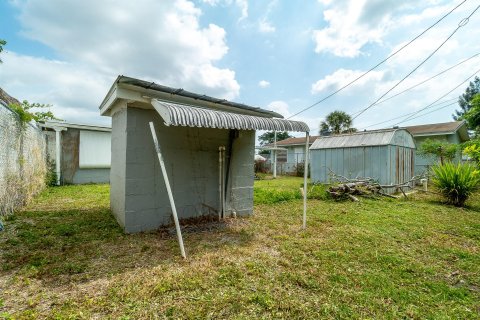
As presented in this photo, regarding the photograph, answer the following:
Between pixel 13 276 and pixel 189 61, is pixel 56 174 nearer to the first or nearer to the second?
pixel 189 61

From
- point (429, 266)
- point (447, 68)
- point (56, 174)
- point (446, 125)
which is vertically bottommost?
point (429, 266)

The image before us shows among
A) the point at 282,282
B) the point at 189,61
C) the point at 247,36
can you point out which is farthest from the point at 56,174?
the point at 282,282

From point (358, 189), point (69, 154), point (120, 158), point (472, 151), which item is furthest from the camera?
point (69, 154)

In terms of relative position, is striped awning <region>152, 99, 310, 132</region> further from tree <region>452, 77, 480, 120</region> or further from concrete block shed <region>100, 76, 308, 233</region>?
tree <region>452, 77, 480, 120</region>

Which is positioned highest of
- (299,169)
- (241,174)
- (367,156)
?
(367,156)

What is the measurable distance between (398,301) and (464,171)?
714 centimetres

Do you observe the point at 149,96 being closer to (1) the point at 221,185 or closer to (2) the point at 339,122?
(1) the point at 221,185

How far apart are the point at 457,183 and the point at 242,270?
306 inches

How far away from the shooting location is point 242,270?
2.63m

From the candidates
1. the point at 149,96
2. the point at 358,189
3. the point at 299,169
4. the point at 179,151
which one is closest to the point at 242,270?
the point at 179,151

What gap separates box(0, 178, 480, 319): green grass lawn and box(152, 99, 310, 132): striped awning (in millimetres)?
1781

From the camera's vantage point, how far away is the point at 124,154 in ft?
12.8

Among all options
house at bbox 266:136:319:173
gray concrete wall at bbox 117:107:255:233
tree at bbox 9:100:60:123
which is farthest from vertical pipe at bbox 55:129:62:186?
house at bbox 266:136:319:173

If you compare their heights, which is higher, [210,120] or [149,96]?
[149,96]
